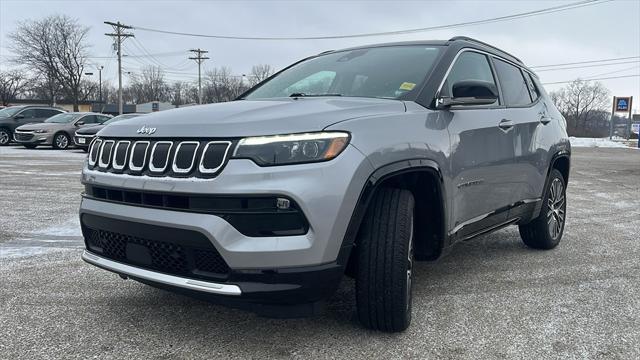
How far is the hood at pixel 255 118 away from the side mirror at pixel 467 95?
325mm

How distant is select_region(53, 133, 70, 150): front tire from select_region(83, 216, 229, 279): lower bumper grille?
18.3 meters

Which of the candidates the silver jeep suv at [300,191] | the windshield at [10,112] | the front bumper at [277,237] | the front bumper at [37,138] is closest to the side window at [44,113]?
the windshield at [10,112]

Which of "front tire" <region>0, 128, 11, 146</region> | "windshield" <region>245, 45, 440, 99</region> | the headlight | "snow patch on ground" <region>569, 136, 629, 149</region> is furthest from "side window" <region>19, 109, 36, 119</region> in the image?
"snow patch on ground" <region>569, 136, 629, 149</region>

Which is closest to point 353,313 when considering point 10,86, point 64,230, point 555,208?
point 555,208

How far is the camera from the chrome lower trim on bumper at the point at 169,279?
245 centimetres

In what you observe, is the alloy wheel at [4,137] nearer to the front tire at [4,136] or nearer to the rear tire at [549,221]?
the front tire at [4,136]

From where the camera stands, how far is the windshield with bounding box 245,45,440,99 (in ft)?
11.6

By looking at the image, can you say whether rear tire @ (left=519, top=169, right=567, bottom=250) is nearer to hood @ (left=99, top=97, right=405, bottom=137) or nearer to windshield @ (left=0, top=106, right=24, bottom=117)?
hood @ (left=99, top=97, right=405, bottom=137)

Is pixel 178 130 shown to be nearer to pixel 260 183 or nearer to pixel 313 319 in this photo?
pixel 260 183


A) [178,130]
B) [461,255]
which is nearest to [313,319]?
[178,130]

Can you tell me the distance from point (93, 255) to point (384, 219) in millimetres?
1671

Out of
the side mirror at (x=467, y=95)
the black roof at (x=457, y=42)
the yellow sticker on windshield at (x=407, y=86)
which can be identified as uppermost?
the black roof at (x=457, y=42)

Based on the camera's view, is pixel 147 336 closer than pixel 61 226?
Yes

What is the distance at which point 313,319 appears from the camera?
3.22 meters
